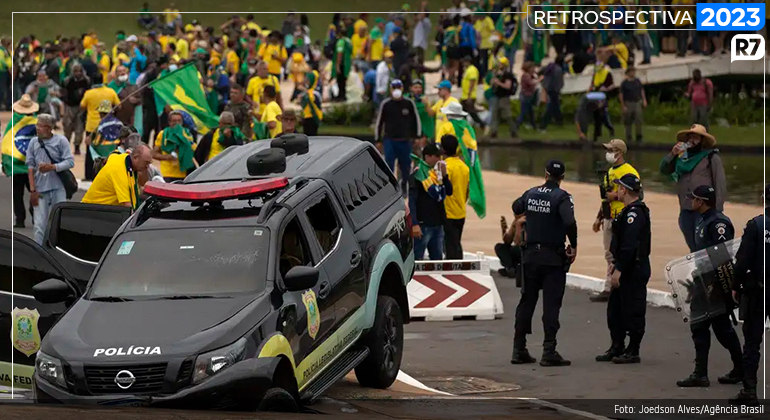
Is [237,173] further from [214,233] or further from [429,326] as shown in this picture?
[429,326]

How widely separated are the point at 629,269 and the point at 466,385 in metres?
1.87

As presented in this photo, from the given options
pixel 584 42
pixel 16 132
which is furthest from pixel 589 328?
pixel 584 42

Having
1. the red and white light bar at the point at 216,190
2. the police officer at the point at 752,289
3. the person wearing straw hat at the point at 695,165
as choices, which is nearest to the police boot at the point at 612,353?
the police officer at the point at 752,289

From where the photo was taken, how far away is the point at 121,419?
9727mm

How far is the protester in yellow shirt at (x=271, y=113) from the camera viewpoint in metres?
22.7

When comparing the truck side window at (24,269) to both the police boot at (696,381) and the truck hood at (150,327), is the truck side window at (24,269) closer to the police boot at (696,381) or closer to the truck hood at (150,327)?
the truck hood at (150,327)

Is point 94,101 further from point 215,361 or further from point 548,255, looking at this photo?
point 215,361

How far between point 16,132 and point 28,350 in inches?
395

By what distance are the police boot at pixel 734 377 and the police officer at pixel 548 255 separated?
1570 mm

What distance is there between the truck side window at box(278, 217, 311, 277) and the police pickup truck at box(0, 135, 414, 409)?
1 cm

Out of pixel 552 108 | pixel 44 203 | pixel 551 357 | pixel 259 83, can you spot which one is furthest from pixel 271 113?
pixel 552 108

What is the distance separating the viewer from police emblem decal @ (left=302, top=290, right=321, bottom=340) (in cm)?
1128

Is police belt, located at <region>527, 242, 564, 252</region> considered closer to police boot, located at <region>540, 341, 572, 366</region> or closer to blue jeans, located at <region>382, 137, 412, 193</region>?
police boot, located at <region>540, 341, 572, 366</region>

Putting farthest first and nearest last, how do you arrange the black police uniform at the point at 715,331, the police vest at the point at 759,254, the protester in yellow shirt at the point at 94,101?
the protester in yellow shirt at the point at 94,101 < the black police uniform at the point at 715,331 < the police vest at the point at 759,254
